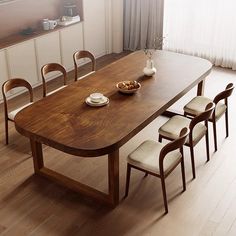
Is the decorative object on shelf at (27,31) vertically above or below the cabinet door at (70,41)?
above

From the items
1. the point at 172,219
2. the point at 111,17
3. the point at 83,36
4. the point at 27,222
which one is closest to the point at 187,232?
the point at 172,219

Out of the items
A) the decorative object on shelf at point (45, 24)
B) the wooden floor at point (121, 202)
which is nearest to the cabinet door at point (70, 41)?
the decorative object on shelf at point (45, 24)

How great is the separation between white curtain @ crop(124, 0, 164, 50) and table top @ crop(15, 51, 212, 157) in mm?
2287

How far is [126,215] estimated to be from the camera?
10.8 ft

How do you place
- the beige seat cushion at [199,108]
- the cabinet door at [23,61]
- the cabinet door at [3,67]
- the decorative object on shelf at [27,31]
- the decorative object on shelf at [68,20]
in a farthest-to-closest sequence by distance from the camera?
the decorative object on shelf at [68,20], the decorative object on shelf at [27,31], the cabinet door at [23,61], the cabinet door at [3,67], the beige seat cushion at [199,108]

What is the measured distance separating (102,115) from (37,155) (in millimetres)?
789

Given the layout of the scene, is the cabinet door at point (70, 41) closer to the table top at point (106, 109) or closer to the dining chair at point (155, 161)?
the table top at point (106, 109)

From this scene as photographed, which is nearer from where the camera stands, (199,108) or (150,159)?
(150,159)

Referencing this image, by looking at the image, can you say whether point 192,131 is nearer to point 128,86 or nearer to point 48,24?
point 128,86

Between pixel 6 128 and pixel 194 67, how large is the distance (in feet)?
7.04

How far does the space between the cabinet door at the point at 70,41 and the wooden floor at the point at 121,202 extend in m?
2.18

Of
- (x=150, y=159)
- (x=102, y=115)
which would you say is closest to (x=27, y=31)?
(x=102, y=115)

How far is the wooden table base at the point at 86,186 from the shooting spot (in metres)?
3.27

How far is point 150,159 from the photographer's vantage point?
3.29 metres
